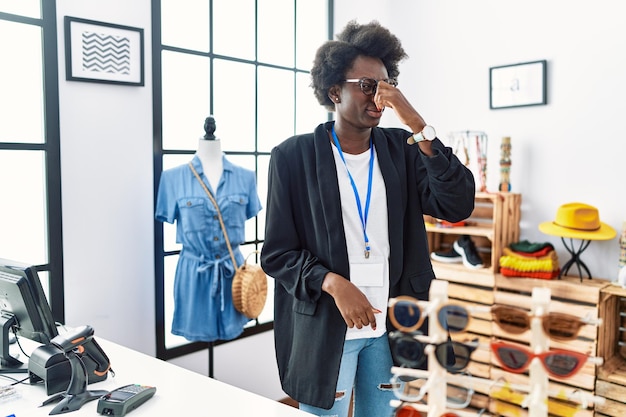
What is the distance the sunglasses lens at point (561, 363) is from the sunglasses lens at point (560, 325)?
0.09ft

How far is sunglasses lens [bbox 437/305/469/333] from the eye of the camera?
83cm

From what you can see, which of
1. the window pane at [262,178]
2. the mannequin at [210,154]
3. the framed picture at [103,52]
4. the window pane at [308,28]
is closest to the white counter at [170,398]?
the mannequin at [210,154]

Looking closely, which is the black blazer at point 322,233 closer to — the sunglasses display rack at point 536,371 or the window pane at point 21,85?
the sunglasses display rack at point 536,371

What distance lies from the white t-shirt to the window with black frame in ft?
4.69

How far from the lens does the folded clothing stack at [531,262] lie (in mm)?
3008

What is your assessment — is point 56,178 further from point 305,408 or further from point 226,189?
point 305,408

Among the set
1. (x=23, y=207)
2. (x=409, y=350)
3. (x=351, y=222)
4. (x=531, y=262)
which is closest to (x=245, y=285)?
(x=23, y=207)

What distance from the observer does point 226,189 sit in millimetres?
2607

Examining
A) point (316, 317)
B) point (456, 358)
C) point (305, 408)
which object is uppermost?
point (456, 358)

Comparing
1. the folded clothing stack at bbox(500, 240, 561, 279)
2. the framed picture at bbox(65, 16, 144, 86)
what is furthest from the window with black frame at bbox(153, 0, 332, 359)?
the folded clothing stack at bbox(500, 240, 561, 279)

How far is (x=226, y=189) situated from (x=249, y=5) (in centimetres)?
132

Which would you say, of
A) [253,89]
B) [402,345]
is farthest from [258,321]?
[402,345]

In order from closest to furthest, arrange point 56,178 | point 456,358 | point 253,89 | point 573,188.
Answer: point 456,358 → point 56,178 → point 573,188 → point 253,89

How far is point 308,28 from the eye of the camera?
3.75 m
